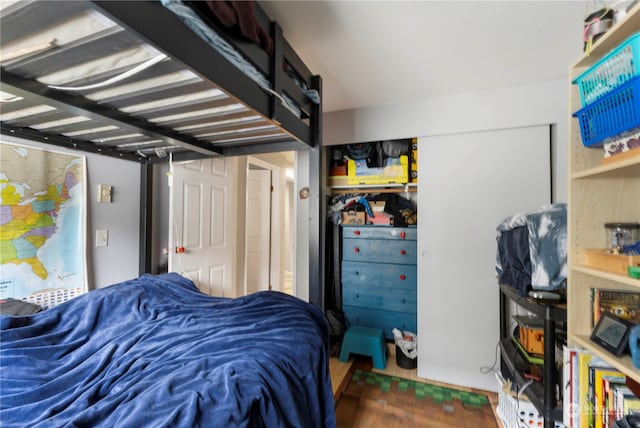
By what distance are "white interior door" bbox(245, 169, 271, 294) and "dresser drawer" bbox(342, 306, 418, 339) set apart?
152cm

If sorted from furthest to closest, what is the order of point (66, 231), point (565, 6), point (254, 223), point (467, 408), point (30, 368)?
1. point (254, 223)
2. point (467, 408)
3. point (66, 231)
4. point (565, 6)
5. point (30, 368)

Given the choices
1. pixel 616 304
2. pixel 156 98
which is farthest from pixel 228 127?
pixel 616 304

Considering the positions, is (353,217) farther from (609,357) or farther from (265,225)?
(609,357)

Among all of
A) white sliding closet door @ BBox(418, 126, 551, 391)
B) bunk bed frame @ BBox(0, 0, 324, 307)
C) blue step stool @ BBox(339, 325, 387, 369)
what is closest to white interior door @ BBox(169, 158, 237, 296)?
bunk bed frame @ BBox(0, 0, 324, 307)

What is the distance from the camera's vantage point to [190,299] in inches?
62.1

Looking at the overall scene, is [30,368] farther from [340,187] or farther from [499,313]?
[499,313]

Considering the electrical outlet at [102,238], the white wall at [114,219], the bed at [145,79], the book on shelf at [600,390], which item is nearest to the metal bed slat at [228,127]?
the bed at [145,79]

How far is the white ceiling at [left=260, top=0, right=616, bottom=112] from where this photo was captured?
1.24 meters

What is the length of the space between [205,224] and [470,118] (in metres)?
2.47

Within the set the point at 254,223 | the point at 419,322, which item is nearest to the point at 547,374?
the point at 419,322

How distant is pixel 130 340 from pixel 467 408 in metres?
2.17

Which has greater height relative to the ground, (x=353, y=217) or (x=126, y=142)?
(x=126, y=142)

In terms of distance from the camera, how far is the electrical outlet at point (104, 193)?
1755 millimetres

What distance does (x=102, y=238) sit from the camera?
177cm
